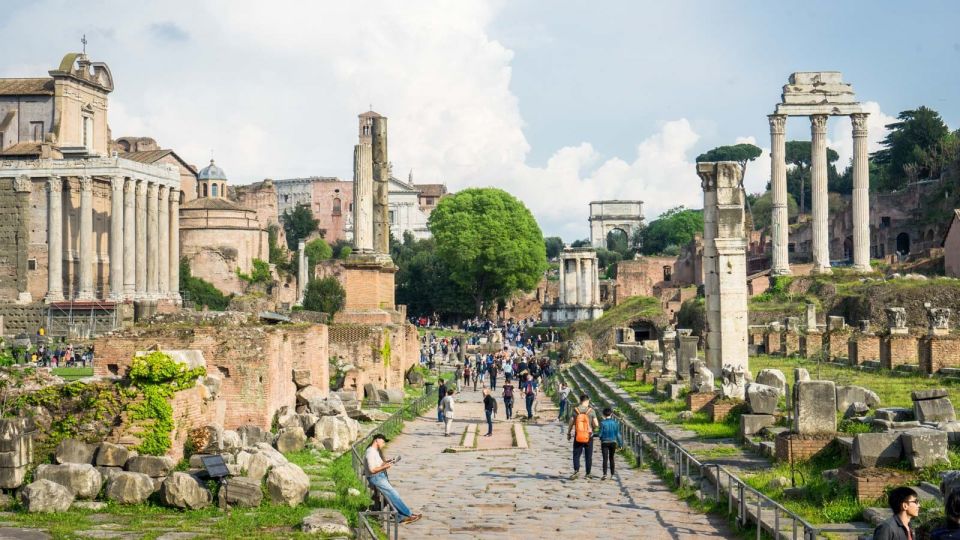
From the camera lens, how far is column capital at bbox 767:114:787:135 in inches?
2218

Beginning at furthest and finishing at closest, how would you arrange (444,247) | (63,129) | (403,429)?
1. (444,247)
2. (63,129)
3. (403,429)

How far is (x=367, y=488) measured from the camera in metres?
15.7

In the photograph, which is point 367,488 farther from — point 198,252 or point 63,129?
point 198,252

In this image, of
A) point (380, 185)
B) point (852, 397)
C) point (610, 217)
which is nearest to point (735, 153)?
point (610, 217)

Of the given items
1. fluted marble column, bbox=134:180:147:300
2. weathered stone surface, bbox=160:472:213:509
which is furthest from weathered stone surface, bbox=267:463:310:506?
fluted marble column, bbox=134:180:147:300

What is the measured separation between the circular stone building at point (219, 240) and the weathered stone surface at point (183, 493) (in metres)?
74.4

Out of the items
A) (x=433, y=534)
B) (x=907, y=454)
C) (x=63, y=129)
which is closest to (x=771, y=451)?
(x=907, y=454)

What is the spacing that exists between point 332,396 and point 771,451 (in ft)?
36.8

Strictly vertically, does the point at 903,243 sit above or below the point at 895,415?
above

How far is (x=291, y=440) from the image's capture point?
19.1m

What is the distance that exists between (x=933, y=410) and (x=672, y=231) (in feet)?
341

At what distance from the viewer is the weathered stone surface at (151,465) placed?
14.7 metres

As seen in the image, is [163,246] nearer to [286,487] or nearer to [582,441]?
[582,441]

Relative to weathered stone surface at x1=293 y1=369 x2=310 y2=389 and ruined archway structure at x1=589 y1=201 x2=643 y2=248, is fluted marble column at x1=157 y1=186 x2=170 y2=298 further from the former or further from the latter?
ruined archway structure at x1=589 y1=201 x2=643 y2=248
